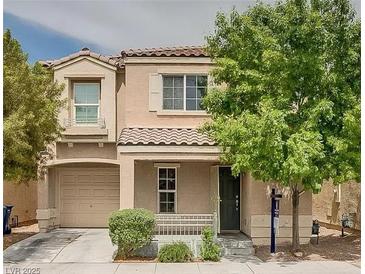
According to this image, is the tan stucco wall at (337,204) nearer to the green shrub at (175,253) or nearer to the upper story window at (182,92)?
the upper story window at (182,92)

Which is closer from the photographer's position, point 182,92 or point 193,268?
point 193,268

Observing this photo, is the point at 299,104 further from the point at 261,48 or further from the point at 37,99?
the point at 37,99

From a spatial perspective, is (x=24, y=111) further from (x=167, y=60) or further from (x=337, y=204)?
(x=337, y=204)

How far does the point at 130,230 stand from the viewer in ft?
40.3

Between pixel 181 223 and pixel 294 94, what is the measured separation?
191 inches

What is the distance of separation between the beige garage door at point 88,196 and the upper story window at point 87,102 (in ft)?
6.56

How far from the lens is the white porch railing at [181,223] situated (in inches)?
551

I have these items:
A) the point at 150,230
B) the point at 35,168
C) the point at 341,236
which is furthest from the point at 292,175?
the point at 35,168

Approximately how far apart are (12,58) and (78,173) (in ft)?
21.2

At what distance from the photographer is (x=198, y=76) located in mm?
16500

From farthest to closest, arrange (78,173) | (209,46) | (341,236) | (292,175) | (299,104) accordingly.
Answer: (78,173) < (341,236) < (209,46) < (299,104) < (292,175)

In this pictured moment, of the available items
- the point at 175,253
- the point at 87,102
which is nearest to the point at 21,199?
the point at 87,102

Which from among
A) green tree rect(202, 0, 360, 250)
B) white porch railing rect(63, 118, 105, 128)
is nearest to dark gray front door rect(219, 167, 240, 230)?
green tree rect(202, 0, 360, 250)

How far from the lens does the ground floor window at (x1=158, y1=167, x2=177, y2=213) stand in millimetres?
16391
